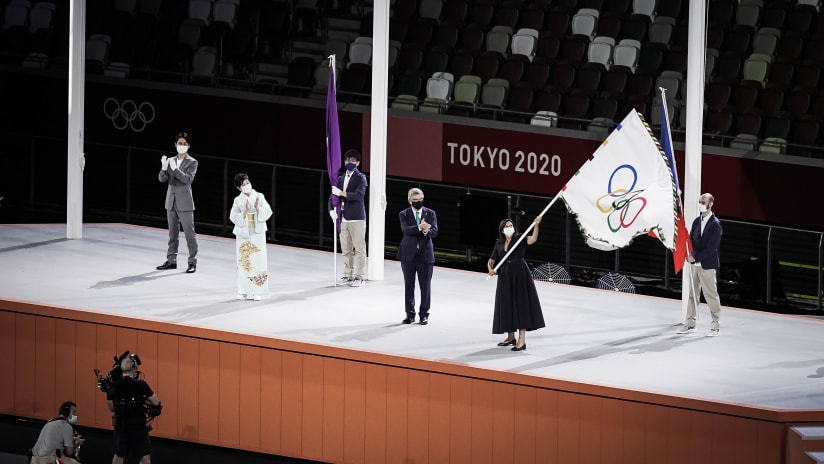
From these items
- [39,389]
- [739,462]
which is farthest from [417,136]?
[739,462]

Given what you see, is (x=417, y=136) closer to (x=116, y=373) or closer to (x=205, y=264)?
(x=205, y=264)

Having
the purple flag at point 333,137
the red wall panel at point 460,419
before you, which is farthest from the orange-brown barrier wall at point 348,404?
the purple flag at point 333,137

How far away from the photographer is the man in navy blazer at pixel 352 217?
1472 cm

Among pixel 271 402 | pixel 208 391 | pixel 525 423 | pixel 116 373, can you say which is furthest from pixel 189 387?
pixel 525 423

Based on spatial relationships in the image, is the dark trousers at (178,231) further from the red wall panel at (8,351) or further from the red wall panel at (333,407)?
the red wall panel at (333,407)

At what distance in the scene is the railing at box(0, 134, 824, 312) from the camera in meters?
16.4

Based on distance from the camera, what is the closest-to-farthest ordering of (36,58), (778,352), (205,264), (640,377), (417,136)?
(640,377)
(778,352)
(205,264)
(417,136)
(36,58)

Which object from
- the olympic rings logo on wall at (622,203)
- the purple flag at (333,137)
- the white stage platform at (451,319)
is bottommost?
the white stage platform at (451,319)

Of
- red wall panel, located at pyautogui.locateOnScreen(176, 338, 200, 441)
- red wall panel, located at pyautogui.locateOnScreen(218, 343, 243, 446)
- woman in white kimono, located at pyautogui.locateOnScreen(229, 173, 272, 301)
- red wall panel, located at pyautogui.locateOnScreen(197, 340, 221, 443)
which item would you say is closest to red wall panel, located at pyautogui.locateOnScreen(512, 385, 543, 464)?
red wall panel, located at pyautogui.locateOnScreen(218, 343, 243, 446)

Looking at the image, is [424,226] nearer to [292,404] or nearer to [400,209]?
[292,404]

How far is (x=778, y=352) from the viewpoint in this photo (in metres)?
13.1

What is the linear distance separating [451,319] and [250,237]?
2.12 m

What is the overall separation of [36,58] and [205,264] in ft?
20.4

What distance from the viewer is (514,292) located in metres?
12.7
